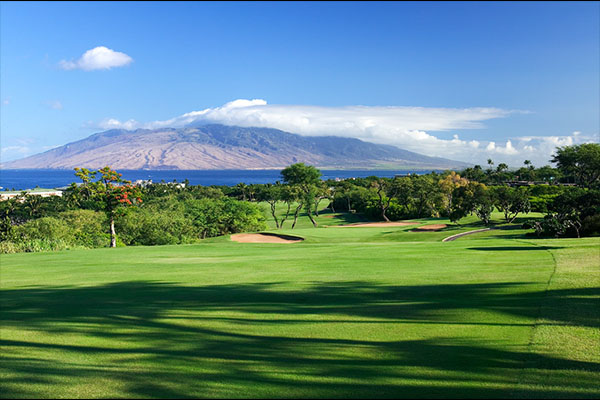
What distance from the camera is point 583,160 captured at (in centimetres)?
9112

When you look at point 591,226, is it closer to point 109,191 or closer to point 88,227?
point 109,191

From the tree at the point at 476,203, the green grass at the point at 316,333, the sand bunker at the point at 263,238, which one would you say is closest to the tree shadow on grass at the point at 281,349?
the green grass at the point at 316,333

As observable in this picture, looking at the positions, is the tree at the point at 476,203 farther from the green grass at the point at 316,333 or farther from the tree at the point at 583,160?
the tree at the point at 583,160

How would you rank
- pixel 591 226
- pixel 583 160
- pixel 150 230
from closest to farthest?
pixel 591 226 → pixel 150 230 → pixel 583 160

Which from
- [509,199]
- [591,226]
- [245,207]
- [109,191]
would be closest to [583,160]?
[509,199]

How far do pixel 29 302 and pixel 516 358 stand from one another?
34.1ft

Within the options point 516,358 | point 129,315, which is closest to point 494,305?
point 516,358

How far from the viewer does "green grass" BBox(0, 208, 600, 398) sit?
5.30 m

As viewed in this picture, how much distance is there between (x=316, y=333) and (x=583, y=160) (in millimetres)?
101461

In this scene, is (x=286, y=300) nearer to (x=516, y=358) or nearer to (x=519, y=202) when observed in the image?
(x=516, y=358)

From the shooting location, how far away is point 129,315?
9.02m

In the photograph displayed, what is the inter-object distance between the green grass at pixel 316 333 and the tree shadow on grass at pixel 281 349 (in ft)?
0.09

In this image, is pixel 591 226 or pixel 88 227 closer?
pixel 591 226

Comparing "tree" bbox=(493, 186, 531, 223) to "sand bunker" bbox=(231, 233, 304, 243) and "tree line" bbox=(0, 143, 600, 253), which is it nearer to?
"tree line" bbox=(0, 143, 600, 253)
